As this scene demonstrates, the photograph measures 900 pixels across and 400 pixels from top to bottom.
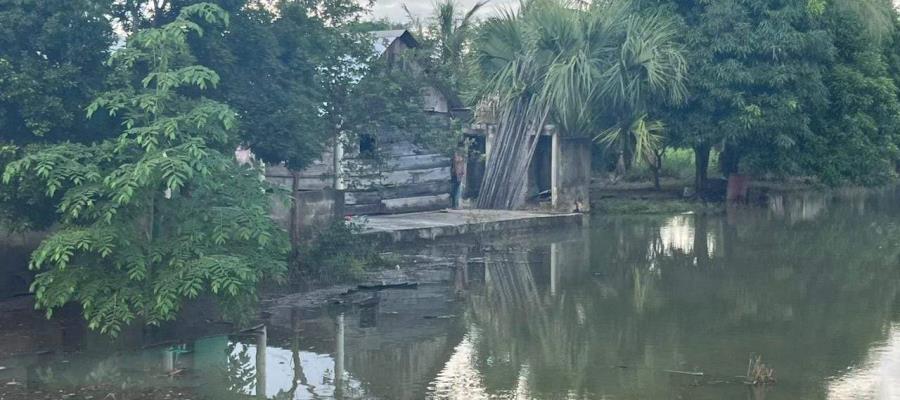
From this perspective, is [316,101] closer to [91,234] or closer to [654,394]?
[91,234]

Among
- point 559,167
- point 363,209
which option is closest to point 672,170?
point 559,167

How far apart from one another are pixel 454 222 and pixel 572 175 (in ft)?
16.1

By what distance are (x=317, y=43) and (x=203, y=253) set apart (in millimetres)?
4600

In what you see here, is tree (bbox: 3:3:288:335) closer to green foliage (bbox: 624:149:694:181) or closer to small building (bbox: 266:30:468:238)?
small building (bbox: 266:30:468:238)

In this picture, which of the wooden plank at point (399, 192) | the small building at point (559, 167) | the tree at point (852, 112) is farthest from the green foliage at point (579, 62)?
the tree at point (852, 112)

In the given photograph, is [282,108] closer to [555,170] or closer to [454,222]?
[454,222]

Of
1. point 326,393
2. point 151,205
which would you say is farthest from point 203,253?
point 326,393

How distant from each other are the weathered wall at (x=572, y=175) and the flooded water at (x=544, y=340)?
24.1 ft

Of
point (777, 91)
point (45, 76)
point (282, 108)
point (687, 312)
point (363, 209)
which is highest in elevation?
point (777, 91)

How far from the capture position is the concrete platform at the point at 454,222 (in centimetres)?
1818

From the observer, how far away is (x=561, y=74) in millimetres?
22688

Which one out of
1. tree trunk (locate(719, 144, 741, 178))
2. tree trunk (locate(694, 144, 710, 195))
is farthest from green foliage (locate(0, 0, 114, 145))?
tree trunk (locate(694, 144, 710, 195))

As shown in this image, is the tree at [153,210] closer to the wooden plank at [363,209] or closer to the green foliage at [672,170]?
the wooden plank at [363,209]

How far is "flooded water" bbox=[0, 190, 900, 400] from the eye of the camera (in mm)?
8438
